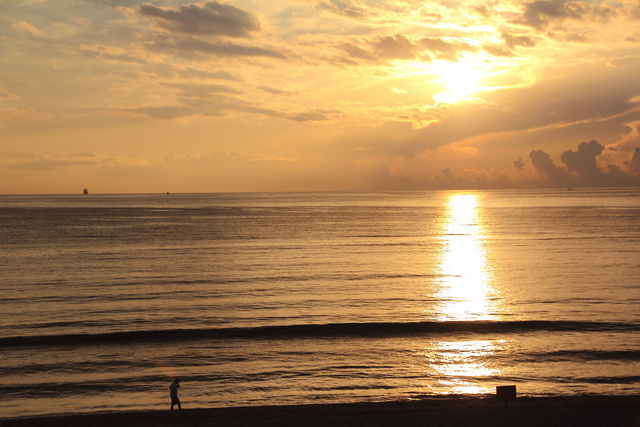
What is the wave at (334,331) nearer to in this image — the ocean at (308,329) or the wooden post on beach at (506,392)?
the ocean at (308,329)

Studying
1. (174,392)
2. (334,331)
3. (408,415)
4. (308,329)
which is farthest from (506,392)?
(308,329)

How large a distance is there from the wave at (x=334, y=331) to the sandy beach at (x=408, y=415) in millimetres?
11345

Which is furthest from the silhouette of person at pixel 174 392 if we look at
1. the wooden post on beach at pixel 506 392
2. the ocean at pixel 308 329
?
the wooden post on beach at pixel 506 392

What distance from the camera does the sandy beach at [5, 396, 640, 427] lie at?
19828 millimetres

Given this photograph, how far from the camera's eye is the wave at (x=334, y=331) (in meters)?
32.9

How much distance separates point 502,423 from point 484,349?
11480 millimetres

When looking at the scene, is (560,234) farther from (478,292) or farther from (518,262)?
(478,292)

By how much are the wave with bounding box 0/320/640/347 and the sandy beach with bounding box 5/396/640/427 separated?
11.3 m

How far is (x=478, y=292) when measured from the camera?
48.2m

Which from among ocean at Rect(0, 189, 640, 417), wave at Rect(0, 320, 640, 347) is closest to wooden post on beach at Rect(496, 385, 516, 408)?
ocean at Rect(0, 189, 640, 417)

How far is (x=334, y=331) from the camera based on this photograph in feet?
113

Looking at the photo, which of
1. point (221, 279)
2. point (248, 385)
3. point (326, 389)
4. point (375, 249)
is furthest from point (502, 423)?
point (375, 249)

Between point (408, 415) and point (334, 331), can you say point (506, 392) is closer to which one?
point (408, 415)

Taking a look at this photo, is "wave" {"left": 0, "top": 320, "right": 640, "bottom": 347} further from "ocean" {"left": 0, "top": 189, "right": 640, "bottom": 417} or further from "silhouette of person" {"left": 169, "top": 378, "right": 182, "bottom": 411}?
"silhouette of person" {"left": 169, "top": 378, "right": 182, "bottom": 411}
